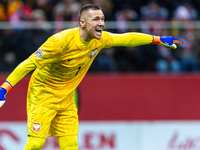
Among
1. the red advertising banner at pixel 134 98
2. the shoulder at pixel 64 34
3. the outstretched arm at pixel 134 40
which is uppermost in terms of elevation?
the shoulder at pixel 64 34

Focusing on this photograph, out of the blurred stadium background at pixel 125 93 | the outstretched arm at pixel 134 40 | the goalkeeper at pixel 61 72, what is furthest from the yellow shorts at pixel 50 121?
the blurred stadium background at pixel 125 93

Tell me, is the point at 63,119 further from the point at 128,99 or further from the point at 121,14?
the point at 121,14

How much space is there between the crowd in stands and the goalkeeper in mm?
3780

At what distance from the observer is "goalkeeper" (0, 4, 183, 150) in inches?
205

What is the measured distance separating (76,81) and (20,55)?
394 cm

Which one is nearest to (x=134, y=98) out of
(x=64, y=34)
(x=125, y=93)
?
(x=125, y=93)

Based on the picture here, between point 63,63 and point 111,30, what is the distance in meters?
4.45

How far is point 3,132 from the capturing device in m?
8.86

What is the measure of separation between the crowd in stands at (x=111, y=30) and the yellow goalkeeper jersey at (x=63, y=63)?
373 centimetres

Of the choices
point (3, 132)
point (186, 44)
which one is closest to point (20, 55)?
point (3, 132)

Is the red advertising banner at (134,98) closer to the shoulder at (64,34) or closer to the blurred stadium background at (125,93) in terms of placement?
the blurred stadium background at (125,93)

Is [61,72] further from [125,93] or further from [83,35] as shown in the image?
[125,93]

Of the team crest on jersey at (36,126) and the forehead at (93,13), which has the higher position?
the forehead at (93,13)

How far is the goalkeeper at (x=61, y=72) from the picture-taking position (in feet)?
17.1
